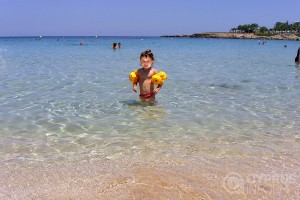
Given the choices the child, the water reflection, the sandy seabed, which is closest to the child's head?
the child

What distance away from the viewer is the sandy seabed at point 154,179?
10.7 ft

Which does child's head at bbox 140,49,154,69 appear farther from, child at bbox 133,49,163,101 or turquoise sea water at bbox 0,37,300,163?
turquoise sea water at bbox 0,37,300,163

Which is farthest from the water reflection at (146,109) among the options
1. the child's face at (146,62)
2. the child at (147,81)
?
the child's face at (146,62)

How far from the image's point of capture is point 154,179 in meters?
3.59

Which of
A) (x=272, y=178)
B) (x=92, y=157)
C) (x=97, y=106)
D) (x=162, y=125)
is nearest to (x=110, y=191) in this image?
(x=92, y=157)

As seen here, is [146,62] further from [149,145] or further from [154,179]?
[154,179]

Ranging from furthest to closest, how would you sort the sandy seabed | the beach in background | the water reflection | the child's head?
the child's head → the water reflection → the beach in background → the sandy seabed

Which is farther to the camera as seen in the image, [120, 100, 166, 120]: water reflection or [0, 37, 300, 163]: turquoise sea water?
[120, 100, 166, 120]: water reflection

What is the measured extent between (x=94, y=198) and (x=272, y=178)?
1.87m

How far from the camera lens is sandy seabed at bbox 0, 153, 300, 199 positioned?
3273mm

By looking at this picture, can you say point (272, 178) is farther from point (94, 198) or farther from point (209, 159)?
point (94, 198)

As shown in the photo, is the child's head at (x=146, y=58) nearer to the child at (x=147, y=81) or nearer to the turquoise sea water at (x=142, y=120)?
the child at (x=147, y=81)

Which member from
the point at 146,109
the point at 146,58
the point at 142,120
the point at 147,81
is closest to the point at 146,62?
the point at 146,58

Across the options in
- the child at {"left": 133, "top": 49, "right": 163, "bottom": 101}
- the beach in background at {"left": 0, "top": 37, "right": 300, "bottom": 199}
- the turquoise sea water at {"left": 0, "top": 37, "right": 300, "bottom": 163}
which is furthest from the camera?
the child at {"left": 133, "top": 49, "right": 163, "bottom": 101}
